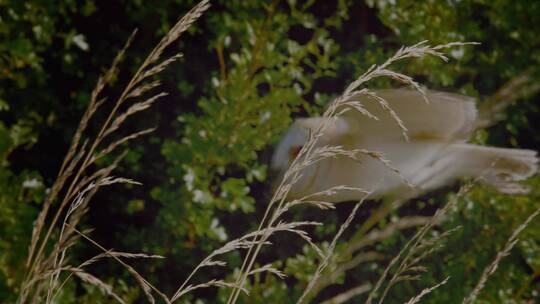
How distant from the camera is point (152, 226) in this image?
240cm

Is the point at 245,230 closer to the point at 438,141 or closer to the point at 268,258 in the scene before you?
the point at 268,258

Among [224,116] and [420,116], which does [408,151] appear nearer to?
[420,116]

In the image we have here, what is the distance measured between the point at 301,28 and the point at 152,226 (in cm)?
82

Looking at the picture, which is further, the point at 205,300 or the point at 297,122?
the point at 205,300

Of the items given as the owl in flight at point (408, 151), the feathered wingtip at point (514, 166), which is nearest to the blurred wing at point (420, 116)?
the owl in flight at point (408, 151)

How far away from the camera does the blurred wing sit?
1.99 metres

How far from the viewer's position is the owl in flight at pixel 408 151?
2049 mm

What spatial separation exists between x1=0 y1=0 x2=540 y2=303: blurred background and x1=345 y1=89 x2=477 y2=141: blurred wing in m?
0.14

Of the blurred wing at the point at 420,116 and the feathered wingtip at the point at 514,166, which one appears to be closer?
the blurred wing at the point at 420,116

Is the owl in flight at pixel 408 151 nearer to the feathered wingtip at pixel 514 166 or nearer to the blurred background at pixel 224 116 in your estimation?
the feathered wingtip at pixel 514 166

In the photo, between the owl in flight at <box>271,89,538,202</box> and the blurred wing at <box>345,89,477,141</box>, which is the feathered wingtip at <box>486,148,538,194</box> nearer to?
the owl in flight at <box>271,89,538,202</box>

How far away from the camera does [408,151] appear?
7.38ft

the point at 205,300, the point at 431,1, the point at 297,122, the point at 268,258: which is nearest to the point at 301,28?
the point at 431,1

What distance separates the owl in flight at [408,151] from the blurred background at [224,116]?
0.15 m
